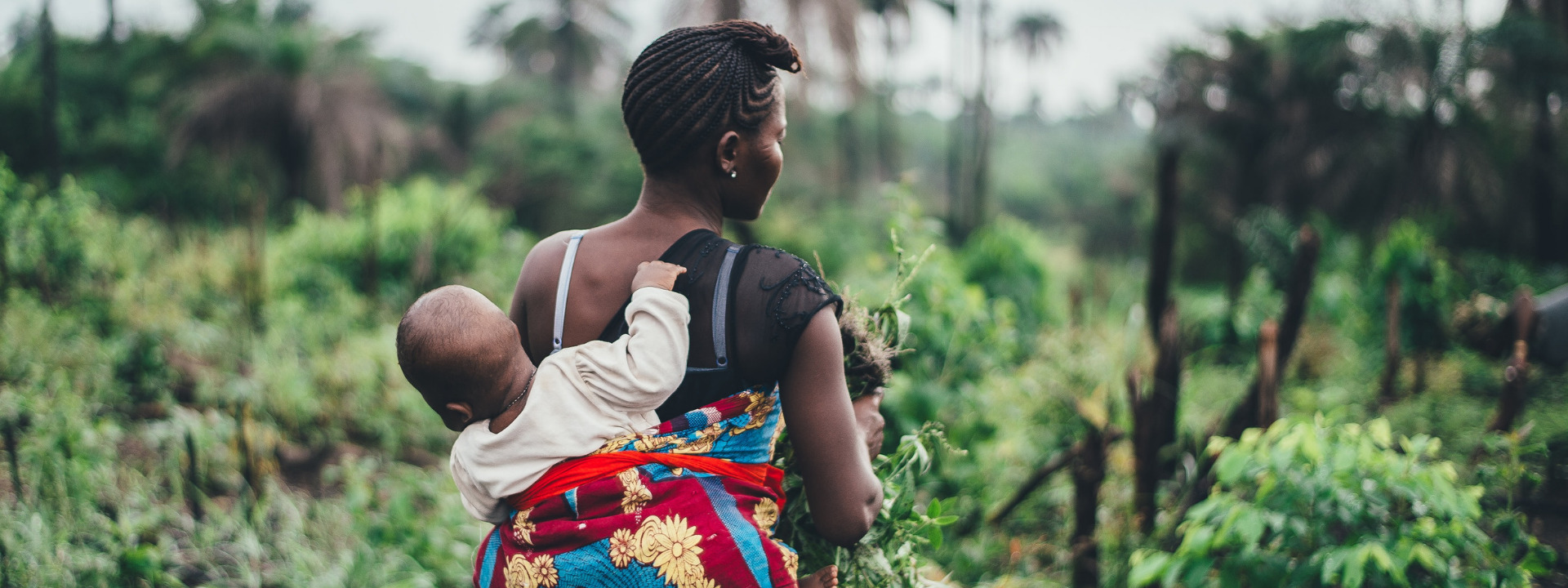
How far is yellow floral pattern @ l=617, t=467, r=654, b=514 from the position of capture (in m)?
1.25

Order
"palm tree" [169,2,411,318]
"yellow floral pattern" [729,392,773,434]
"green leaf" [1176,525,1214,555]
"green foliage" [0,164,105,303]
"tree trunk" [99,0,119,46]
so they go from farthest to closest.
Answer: "tree trunk" [99,0,119,46] → "palm tree" [169,2,411,318] → "green foliage" [0,164,105,303] → "green leaf" [1176,525,1214,555] → "yellow floral pattern" [729,392,773,434]

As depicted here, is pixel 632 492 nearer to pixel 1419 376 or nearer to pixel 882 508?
pixel 882 508

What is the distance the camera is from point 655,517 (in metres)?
1.25

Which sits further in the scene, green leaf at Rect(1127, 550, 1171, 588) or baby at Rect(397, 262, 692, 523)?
green leaf at Rect(1127, 550, 1171, 588)

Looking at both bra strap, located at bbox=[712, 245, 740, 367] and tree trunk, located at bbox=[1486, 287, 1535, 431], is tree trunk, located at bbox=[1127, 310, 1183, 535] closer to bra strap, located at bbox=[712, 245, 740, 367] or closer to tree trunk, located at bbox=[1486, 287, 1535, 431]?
tree trunk, located at bbox=[1486, 287, 1535, 431]

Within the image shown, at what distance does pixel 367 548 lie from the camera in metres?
3.17

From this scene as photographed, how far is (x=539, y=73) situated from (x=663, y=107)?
2894cm

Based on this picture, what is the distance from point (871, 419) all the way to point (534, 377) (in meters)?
0.63

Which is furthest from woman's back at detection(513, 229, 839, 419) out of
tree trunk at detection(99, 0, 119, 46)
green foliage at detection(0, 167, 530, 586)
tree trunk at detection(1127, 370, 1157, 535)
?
tree trunk at detection(99, 0, 119, 46)

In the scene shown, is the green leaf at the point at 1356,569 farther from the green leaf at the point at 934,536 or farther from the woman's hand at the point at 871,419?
the woman's hand at the point at 871,419

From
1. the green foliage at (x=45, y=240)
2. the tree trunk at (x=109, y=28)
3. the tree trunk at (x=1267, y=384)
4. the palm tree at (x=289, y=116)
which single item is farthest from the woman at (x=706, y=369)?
the tree trunk at (x=109, y=28)

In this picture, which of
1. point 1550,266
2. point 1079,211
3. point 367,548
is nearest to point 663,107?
point 367,548

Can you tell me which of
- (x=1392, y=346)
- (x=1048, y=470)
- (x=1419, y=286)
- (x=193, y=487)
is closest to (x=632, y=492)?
(x=1048, y=470)

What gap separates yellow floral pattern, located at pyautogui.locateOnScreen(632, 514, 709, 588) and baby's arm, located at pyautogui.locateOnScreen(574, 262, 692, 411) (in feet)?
0.63
